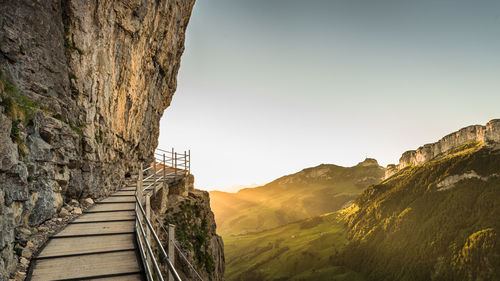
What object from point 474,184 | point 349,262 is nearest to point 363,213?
point 349,262

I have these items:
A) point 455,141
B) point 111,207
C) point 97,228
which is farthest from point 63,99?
point 455,141

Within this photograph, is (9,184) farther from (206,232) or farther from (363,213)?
(363,213)

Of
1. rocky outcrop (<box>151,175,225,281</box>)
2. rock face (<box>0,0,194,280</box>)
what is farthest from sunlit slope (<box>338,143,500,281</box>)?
rock face (<box>0,0,194,280</box>)

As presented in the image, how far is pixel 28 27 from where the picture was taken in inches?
372

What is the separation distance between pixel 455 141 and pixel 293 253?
128507 millimetres

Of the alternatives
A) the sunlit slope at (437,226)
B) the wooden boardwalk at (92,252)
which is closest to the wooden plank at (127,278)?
the wooden boardwalk at (92,252)

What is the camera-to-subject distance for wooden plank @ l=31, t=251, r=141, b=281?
19.1 feet

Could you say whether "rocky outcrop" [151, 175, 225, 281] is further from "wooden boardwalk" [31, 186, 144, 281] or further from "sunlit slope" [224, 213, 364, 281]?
"sunlit slope" [224, 213, 364, 281]

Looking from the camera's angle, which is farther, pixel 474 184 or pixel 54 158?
pixel 474 184

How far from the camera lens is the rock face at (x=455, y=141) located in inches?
4980

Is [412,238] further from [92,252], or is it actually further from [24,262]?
[24,262]

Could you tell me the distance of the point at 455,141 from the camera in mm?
160875

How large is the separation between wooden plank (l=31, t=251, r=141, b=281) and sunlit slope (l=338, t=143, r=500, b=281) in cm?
11959

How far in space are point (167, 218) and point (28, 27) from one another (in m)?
14.6
